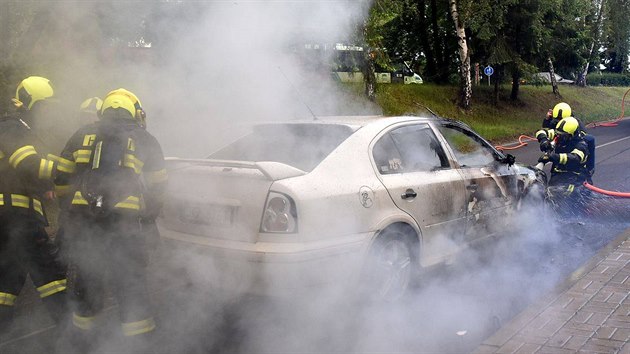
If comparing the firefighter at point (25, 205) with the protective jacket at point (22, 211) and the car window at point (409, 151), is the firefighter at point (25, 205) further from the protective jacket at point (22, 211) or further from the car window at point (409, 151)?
the car window at point (409, 151)

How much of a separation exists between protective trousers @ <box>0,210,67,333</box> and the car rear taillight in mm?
1402

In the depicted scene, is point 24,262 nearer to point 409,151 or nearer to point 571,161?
point 409,151

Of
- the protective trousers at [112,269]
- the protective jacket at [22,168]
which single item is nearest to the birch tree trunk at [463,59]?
the protective jacket at [22,168]

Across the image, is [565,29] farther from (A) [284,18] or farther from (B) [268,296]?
(B) [268,296]

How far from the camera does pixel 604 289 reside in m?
4.55

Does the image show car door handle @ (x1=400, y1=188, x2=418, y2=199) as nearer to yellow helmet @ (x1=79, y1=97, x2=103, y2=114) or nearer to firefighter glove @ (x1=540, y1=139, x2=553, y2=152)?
yellow helmet @ (x1=79, y1=97, x2=103, y2=114)

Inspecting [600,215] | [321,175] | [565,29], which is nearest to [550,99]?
[565,29]

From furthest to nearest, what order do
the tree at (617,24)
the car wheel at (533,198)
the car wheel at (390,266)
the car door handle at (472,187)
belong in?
the tree at (617,24) < the car wheel at (533,198) < the car door handle at (472,187) < the car wheel at (390,266)

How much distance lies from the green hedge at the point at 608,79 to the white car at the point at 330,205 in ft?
165

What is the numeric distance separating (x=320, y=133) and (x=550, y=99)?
98.7 ft

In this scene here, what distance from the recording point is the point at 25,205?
3.79m

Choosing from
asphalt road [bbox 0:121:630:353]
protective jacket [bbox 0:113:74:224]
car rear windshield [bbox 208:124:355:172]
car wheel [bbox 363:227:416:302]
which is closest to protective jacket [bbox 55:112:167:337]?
protective jacket [bbox 0:113:74:224]

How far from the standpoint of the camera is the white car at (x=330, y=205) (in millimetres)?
3750

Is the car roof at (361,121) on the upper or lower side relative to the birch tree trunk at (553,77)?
upper
